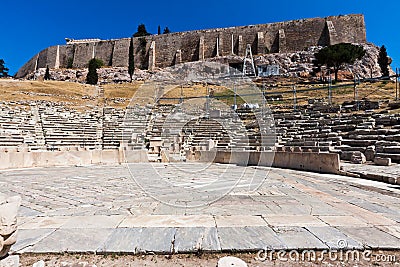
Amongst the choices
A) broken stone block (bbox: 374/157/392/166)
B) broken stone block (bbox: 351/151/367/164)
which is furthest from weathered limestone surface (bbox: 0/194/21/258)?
broken stone block (bbox: 351/151/367/164)

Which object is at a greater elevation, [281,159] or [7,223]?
[281,159]

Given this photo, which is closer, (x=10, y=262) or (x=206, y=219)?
(x=10, y=262)

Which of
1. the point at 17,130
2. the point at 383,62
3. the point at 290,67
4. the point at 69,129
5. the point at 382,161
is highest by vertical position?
the point at 383,62

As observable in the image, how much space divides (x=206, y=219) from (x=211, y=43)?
48.3 m

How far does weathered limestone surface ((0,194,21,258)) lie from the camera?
205cm

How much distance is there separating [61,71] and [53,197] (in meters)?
53.3

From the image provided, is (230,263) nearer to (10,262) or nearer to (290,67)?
(10,262)

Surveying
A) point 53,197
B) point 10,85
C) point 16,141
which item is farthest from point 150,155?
point 10,85

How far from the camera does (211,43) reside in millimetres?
48406

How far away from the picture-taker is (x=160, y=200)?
447 centimetres

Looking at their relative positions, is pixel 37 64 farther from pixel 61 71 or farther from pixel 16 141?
pixel 16 141

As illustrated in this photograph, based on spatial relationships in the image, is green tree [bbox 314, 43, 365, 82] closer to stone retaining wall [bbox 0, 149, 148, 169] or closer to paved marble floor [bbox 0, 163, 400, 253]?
stone retaining wall [bbox 0, 149, 148, 169]

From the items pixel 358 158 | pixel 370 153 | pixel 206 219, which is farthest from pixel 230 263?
pixel 370 153

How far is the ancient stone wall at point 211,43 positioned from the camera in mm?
42031
